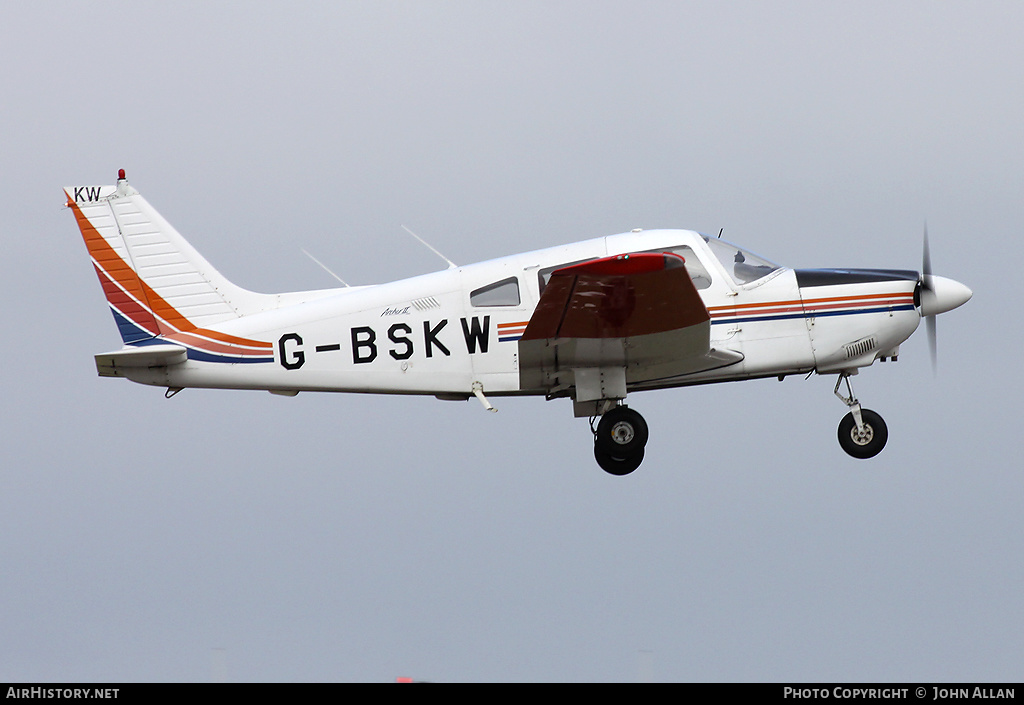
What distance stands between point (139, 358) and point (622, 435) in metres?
5.19

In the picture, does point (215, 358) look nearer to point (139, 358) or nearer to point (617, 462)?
point (139, 358)

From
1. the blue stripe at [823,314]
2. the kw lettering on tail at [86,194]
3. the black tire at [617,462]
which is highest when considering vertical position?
Result: the kw lettering on tail at [86,194]

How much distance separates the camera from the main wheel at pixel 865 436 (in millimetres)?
13852

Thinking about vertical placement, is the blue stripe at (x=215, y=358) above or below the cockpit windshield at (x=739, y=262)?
below

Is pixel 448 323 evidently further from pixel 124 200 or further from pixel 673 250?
pixel 124 200

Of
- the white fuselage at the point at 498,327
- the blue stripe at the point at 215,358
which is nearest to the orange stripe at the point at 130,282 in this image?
the blue stripe at the point at 215,358

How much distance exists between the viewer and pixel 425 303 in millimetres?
13578

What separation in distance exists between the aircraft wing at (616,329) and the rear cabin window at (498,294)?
54 cm

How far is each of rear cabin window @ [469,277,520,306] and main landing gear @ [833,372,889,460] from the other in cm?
386

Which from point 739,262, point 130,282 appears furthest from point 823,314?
point 130,282

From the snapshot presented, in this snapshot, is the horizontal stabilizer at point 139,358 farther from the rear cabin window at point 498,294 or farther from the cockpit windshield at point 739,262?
the cockpit windshield at point 739,262

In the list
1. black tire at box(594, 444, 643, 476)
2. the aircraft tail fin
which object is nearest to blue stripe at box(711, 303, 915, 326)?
black tire at box(594, 444, 643, 476)

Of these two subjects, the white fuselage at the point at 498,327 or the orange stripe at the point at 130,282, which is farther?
the orange stripe at the point at 130,282

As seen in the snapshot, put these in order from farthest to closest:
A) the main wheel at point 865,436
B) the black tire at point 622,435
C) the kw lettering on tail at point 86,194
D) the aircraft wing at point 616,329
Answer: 1. the kw lettering on tail at point 86,194
2. the main wheel at point 865,436
3. the black tire at point 622,435
4. the aircraft wing at point 616,329
